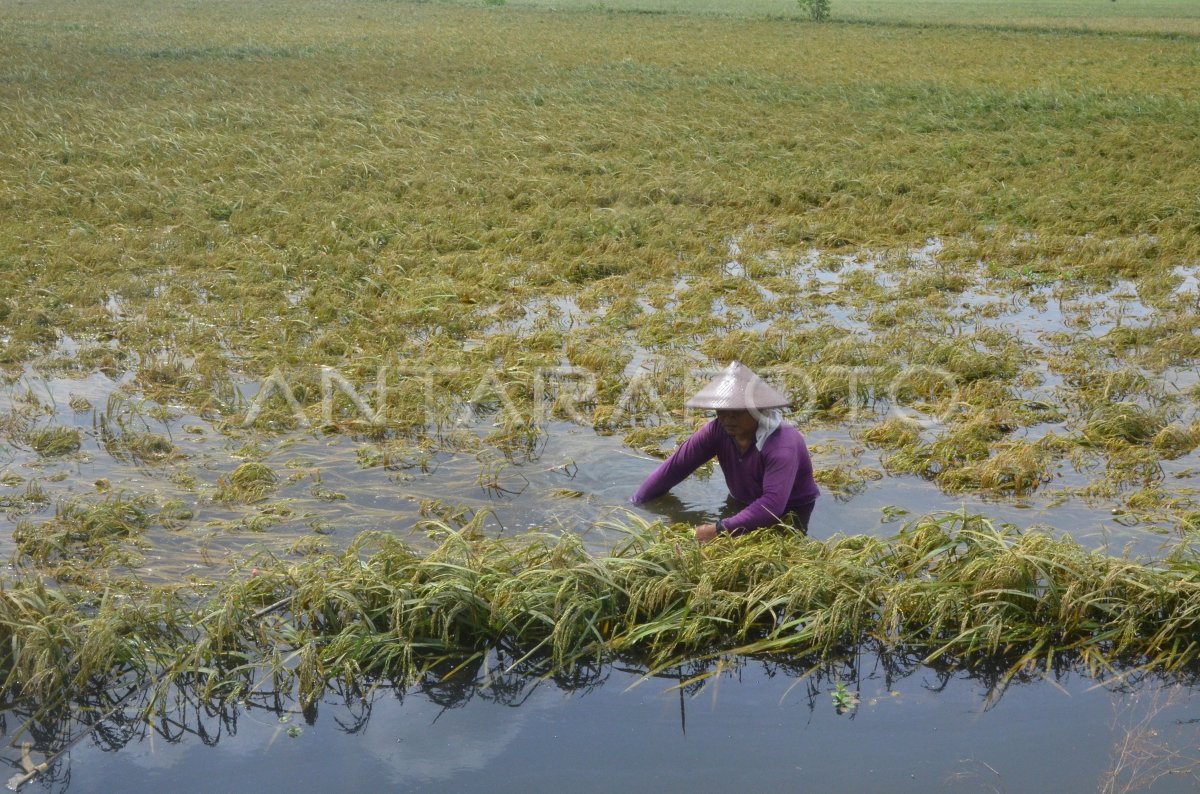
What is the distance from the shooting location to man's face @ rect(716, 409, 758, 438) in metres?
4.64

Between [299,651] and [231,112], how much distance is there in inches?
544

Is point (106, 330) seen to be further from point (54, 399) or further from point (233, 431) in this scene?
point (233, 431)

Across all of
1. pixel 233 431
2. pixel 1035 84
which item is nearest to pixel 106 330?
pixel 233 431

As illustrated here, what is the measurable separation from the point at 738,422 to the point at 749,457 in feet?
0.83

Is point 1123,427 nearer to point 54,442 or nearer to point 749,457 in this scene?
point 749,457

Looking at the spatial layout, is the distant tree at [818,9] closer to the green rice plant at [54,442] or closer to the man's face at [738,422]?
the green rice plant at [54,442]

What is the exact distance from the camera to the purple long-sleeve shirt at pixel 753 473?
185 inches

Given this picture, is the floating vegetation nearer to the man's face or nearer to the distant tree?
the man's face

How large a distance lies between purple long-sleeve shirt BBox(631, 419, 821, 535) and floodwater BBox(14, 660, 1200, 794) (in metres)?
0.81

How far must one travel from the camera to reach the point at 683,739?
375 cm

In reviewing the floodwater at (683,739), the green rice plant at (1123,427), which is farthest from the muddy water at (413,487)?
the floodwater at (683,739)

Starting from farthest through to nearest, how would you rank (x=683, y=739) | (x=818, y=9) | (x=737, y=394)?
(x=818, y=9) < (x=737, y=394) < (x=683, y=739)

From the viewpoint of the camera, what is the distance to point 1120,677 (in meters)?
3.97

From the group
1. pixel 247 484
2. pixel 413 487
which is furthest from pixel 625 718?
pixel 247 484
